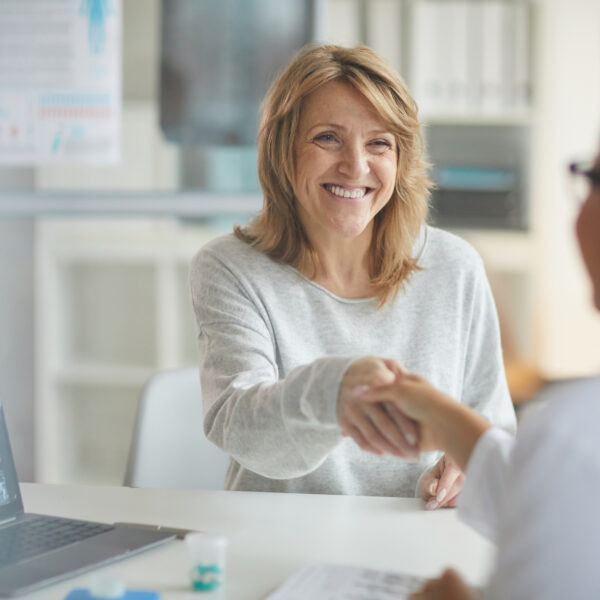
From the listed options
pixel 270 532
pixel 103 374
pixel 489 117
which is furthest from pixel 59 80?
pixel 270 532

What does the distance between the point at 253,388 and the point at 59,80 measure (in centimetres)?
173

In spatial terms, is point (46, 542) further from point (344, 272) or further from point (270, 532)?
point (344, 272)

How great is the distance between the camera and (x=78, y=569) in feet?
3.29

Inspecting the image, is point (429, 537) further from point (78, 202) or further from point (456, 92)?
point (456, 92)

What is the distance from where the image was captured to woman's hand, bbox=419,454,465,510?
1.27 meters

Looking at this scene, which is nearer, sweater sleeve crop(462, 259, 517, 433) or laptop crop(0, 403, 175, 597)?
laptop crop(0, 403, 175, 597)

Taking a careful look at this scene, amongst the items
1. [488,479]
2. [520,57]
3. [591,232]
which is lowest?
[488,479]

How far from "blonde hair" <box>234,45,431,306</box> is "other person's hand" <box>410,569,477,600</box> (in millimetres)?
728

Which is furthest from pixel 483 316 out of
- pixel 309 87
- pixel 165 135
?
pixel 165 135

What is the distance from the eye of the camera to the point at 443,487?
128cm

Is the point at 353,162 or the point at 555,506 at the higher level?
the point at 353,162

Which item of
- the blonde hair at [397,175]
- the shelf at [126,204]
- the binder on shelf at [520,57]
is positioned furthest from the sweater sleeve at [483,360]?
the binder on shelf at [520,57]

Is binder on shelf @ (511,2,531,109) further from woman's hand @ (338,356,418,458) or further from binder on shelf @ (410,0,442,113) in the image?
woman's hand @ (338,356,418,458)

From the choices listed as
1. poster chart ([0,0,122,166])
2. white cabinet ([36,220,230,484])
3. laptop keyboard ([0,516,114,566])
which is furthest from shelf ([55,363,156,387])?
laptop keyboard ([0,516,114,566])
